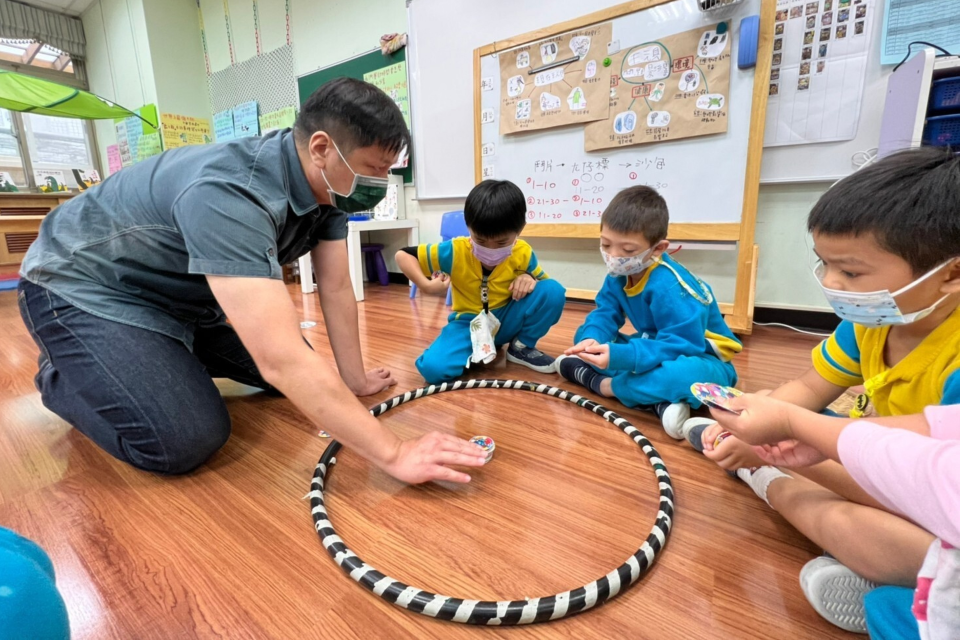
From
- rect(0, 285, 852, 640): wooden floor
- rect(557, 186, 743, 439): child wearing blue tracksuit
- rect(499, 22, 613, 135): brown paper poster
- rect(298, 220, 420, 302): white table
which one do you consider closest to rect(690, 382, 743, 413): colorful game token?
rect(0, 285, 852, 640): wooden floor

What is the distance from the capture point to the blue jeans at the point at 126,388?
1.00 meters

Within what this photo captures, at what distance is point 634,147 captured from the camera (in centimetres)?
244

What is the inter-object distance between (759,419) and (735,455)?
Answer: 219mm

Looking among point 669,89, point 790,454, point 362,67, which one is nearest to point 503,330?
point 790,454

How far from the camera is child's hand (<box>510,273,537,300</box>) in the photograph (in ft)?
5.47

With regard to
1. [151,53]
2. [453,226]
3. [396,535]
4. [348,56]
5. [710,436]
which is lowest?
[396,535]

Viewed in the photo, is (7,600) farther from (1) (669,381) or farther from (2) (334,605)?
(1) (669,381)

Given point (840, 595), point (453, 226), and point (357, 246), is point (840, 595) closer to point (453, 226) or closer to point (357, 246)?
point (453, 226)

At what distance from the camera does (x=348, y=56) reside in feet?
11.9

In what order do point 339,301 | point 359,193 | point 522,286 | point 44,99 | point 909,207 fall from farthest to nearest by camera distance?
point 44,99
point 522,286
point 339,301
point 359,193
point 909,207

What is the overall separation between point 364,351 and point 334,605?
4.40 ft

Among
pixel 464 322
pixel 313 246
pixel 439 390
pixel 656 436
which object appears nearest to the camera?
pixel 656 436

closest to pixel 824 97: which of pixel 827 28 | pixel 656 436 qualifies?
pixel 827 28

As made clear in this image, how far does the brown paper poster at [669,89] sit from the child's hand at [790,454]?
193 cm
